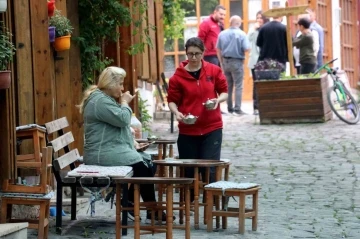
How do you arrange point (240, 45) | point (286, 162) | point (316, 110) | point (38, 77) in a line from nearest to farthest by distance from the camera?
point (38, 77), point (286, 162), point (316, 110), point (240, 45)

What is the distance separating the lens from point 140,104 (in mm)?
15984

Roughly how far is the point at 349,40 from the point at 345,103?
11153mm

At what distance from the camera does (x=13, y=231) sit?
7270 millimetres

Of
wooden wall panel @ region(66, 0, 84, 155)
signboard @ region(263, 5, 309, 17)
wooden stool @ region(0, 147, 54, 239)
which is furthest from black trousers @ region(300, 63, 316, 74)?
wooden stool @ region(0, 147, 54, 239)

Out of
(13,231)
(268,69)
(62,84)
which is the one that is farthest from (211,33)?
(13,231)

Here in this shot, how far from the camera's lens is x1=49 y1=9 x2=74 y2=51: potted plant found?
10266mm

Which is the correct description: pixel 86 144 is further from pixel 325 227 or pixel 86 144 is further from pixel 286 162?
pixel 286 162

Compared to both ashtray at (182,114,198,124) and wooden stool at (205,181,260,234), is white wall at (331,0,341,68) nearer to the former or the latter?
ashtray at (182,114,198,124)

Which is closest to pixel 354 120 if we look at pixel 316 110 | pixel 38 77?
pixel 316 110

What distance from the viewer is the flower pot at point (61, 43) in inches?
404

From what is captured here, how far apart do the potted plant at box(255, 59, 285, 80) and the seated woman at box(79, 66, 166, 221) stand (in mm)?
10388

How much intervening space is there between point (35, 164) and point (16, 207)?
0.52 m

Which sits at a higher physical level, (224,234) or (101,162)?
(101,162)

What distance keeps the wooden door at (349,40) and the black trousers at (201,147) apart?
19.2 meters
